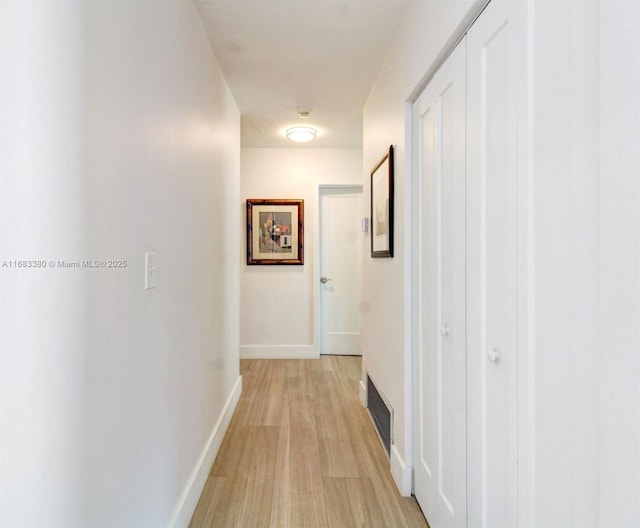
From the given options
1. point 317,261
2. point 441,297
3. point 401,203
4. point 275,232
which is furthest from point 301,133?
point 441,297

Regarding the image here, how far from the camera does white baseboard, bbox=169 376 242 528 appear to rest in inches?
58.7

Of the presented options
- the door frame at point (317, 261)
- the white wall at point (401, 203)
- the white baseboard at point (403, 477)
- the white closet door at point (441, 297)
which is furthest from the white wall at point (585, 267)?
the door frame at point (317, 261)

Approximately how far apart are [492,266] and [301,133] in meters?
2.82

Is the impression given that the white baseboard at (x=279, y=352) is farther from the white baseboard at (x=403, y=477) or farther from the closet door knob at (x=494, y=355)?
the closet door knob at (x=494, y=355)

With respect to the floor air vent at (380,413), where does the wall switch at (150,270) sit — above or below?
above

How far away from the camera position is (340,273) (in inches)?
176

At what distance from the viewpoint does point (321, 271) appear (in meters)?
4.47

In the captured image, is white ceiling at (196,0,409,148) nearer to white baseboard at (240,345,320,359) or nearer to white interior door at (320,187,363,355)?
white interior door at (320,187,363,355)

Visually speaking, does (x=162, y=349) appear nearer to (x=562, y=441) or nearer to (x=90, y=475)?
(x=90, y=475)

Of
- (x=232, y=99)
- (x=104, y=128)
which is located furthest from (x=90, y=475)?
(x=232, y=99)

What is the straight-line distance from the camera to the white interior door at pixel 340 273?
4438mm

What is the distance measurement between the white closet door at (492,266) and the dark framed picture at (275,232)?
10.4 feet

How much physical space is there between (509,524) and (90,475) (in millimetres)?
1082

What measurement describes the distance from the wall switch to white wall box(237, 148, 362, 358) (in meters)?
3.00
